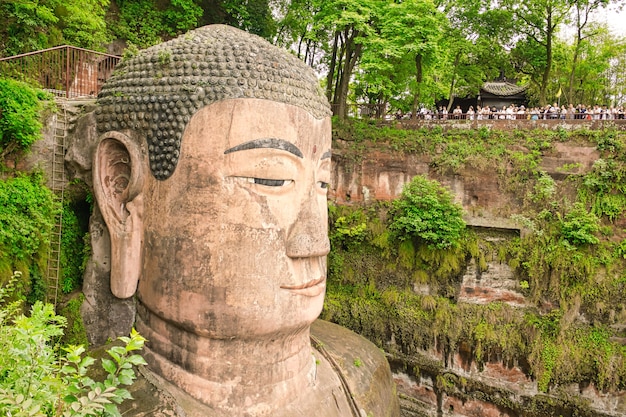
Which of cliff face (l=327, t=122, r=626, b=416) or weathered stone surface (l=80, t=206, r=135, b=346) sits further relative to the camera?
cliff face (l=327, t=122, r=626, b=416)

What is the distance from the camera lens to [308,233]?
525 cm

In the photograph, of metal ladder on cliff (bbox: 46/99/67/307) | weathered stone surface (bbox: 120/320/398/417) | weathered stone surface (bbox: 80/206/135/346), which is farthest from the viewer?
metal ladder on cliff (bbox: 46/99/67/307)

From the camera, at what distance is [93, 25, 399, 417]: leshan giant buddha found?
4.96 m

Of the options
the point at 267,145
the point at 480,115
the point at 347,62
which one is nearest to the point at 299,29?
the point at 347,62

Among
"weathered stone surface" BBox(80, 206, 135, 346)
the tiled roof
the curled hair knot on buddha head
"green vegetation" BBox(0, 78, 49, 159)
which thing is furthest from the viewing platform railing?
"green vegetation" BBox(0, 78, 49, 159)

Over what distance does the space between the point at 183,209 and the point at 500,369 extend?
10.9 meters

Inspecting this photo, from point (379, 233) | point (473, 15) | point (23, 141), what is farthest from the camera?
point (473, 15)

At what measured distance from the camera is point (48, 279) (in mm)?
5867

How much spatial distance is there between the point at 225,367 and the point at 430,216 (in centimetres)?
982

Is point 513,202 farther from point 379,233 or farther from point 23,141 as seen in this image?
point 23,141

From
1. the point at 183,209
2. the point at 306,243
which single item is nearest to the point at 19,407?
the point at 183,209

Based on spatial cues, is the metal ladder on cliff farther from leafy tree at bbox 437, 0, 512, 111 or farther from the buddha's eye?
leafy tree at bbox 437, 0, 512, 111

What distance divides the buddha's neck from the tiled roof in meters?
21.7

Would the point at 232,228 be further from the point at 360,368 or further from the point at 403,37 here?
the point at 403,37
